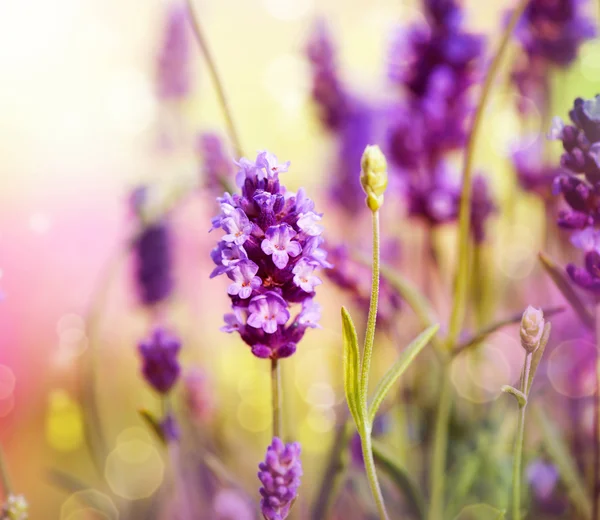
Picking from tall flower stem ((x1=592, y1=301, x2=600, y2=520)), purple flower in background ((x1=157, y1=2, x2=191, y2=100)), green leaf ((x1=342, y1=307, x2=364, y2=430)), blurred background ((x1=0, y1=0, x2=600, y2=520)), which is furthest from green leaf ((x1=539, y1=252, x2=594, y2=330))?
purple flower in background ((x1=157, y1=2, x2=191, y2=100))

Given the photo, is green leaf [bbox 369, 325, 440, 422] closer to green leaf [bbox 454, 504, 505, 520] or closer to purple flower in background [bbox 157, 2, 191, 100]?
green leaf [bbox 454, 504, 505, 520]

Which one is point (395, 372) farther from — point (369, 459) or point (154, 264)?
point (154, 264)

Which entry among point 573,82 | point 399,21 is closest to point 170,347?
point 399,21

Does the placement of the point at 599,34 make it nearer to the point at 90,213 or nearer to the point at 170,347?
the point at 170,347

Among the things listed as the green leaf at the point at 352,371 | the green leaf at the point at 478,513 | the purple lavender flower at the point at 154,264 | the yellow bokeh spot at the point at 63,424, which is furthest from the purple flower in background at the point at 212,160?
the yellow bokeh spot at the point at 63,424

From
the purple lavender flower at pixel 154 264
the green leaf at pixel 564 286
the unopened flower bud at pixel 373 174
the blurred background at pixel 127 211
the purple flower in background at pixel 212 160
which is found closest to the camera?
the unopened flower bud at pixel 373 174

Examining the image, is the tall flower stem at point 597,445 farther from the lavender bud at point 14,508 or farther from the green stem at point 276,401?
the lavender bud at point 14,508

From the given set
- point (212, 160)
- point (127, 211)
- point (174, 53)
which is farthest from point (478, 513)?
point (174, 53)
